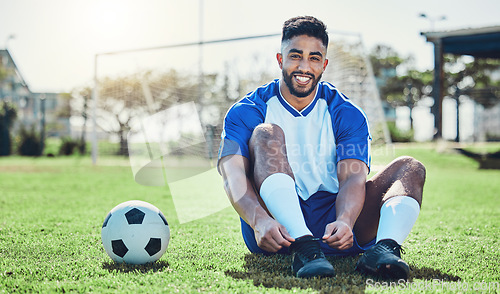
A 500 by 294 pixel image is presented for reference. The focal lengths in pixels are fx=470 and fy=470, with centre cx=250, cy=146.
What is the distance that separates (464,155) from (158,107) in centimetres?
897

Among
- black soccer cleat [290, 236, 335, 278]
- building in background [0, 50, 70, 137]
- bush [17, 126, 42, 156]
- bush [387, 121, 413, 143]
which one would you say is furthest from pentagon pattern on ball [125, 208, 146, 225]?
building in background [0, 50, 70, 137]

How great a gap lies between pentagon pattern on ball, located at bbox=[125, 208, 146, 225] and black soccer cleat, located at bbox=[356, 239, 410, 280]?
3.95ft

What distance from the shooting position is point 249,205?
2.29 meters

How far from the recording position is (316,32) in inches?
104

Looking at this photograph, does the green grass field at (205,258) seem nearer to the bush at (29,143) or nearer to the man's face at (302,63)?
the man's face at (302,63)

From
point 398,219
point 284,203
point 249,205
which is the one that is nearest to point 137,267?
point 249,205

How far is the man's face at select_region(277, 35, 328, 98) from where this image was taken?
265 cm

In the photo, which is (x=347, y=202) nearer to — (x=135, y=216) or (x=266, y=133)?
(x=266, y=133)

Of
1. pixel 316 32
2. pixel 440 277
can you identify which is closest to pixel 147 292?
pixel 440 277

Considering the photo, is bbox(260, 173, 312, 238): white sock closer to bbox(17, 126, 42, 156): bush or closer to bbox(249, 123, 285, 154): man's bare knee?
bbox(249, 123, 285, 154): man's bare knee

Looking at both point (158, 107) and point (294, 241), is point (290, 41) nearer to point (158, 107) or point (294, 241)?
point (294, 241)

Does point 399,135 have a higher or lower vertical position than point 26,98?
lower

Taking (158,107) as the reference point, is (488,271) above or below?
below

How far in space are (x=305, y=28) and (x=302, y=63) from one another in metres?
0.19
